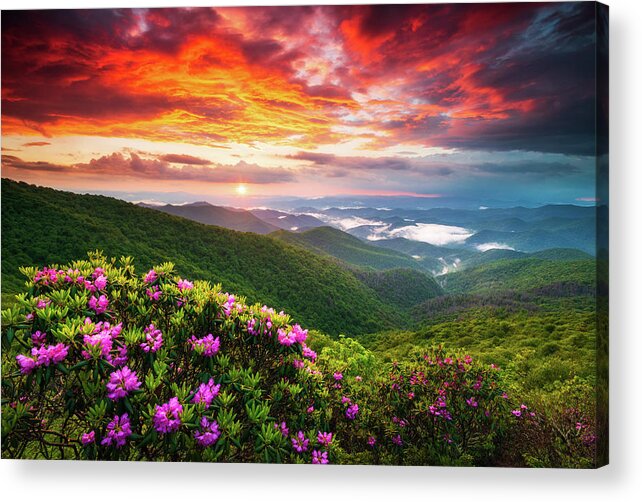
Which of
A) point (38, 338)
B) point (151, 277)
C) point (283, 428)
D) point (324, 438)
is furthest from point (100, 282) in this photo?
point (324, 438)

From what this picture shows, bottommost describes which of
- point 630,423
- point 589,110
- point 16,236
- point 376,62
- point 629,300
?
point 630,423

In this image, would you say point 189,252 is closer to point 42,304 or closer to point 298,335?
point 42,304

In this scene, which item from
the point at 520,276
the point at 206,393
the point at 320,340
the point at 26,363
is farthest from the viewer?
the point at 320,340

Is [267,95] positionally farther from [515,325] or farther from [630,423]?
[630,423]

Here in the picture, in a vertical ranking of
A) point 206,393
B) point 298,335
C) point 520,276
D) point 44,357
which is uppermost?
point 520,276

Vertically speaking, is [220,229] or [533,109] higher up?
[533,109]

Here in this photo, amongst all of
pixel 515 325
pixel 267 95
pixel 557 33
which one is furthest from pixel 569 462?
pixel 267 95

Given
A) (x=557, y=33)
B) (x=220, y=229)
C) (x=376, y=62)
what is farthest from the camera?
(x=220, y=229)

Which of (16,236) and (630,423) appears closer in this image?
(630,423)
